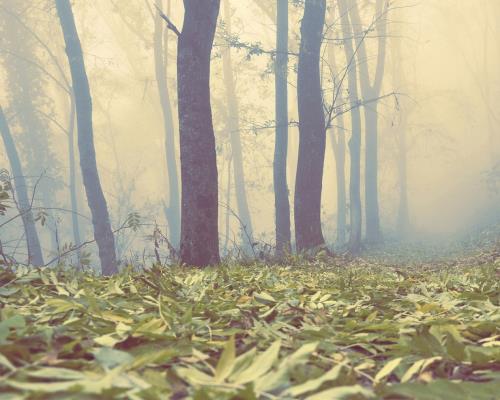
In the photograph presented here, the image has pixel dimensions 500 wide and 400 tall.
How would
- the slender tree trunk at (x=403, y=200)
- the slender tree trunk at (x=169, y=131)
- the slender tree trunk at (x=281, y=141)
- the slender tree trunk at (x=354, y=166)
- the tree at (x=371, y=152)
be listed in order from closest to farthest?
1. the slender tree trunk at (x=281, y=141)
2. the slender tree trunk at (x=354, y=166)
3. the tree at (x=371, y=152)
4. the slender tree trunk at (x=169, y=131)
5. the slender tree trunk at (x=403, y=200)

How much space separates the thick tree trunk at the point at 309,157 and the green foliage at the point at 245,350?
21.3 ft

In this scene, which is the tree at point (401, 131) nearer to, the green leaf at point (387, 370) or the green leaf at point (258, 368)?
the green leaf at point (387, 370)

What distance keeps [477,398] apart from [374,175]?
2068cm

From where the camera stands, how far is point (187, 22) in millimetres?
5340

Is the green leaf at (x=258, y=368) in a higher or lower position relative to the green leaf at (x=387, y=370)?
higher

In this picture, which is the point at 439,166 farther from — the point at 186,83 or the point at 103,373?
the point at 103,373

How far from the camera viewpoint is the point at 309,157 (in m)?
8.62

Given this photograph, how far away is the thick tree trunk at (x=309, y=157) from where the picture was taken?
8.35 meters

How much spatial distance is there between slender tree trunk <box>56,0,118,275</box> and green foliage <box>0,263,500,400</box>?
323 inches

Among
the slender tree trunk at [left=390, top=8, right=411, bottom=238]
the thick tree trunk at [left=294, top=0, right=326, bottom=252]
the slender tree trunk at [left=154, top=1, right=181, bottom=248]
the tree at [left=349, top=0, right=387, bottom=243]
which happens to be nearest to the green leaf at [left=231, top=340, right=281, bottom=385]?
the thick tree trunk at [left=294, top=0, right=326, bottom=252]

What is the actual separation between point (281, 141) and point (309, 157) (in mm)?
3619

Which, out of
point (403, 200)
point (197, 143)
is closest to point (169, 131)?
point (403, 200)

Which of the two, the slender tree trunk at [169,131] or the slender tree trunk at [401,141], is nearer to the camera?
the slender tree trunk at [169,131]

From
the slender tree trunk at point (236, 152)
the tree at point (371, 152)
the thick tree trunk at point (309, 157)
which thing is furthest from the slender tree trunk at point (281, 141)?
the slender tree trunk at point (236, 152)
